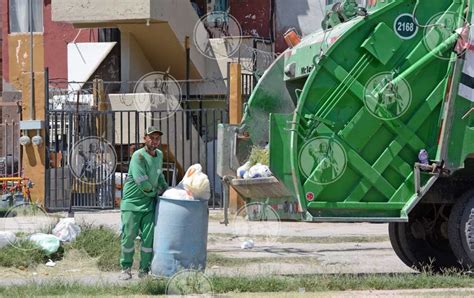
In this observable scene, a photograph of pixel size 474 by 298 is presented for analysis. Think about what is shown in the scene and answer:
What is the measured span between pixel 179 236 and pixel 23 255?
2.67 meters

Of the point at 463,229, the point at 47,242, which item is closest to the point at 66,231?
the point at 47,242

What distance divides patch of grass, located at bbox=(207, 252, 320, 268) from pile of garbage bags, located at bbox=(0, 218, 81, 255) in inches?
70.5

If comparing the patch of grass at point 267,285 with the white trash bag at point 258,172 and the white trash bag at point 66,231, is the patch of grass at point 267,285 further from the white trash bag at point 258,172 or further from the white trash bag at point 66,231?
the white trash bag at point 66,231

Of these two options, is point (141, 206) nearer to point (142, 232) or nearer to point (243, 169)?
point (142, 232)

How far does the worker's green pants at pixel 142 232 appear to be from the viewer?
10.3 metres

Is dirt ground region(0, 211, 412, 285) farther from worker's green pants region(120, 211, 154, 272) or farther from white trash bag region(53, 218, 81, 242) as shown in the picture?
worker's green pants region(120, 211, 154, 272)

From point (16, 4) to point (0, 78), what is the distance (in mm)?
4081

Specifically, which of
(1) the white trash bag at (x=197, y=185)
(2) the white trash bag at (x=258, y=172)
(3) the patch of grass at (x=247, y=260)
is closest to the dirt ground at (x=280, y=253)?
(3) the patch of grass at (x=247, y=260)

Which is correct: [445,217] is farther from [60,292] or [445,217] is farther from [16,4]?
[16,4]

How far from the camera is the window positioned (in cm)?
2706

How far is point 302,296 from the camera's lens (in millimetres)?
9398

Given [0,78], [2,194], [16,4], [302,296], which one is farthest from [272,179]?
[0,78]

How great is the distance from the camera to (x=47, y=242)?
472 inches

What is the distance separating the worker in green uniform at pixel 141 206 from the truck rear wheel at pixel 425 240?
3.17 m
